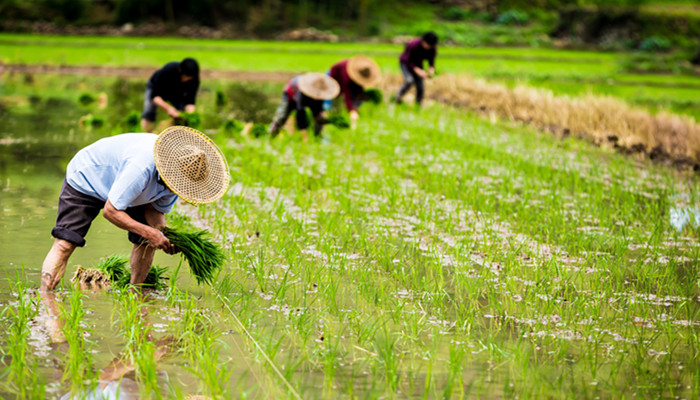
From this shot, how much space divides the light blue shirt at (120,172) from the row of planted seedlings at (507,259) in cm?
94

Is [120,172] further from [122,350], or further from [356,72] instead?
[356,72]

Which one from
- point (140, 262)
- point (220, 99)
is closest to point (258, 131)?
point (220, 99)

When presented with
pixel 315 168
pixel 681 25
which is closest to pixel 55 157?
pixel 315 168

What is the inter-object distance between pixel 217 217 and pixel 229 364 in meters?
2.66

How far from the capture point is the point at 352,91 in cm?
1147

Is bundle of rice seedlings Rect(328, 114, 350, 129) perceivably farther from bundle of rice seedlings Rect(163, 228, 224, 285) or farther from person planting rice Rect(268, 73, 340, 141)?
bundle of rice seedlings Rect(163, 228, 224, 285)

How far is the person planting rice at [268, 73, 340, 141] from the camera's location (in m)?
9.52

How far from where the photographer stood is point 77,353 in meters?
3.42

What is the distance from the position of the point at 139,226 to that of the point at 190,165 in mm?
407

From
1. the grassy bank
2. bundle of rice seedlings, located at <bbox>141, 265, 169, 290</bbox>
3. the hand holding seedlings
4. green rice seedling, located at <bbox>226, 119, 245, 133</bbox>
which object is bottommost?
the grassy bank

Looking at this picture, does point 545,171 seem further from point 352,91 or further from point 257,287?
point 257,287

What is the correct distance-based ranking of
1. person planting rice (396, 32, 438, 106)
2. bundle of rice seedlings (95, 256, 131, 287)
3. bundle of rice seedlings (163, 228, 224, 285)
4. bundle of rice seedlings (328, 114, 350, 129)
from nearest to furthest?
bundle of rice seedlings (163, 228, 224, 285) → bundle of rice seedlings (95, 256, 131, 287) → bundle of rice seedlings (328, 114, 350, 129) → person planting rice (396, 32, 438, 106)

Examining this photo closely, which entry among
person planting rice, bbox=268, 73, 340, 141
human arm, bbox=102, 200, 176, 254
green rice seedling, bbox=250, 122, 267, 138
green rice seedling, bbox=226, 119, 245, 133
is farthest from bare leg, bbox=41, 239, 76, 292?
green rice seedling, bbox=226, 119, 245, 133

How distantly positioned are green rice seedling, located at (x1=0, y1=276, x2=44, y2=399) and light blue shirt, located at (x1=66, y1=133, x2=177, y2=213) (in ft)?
2.02
